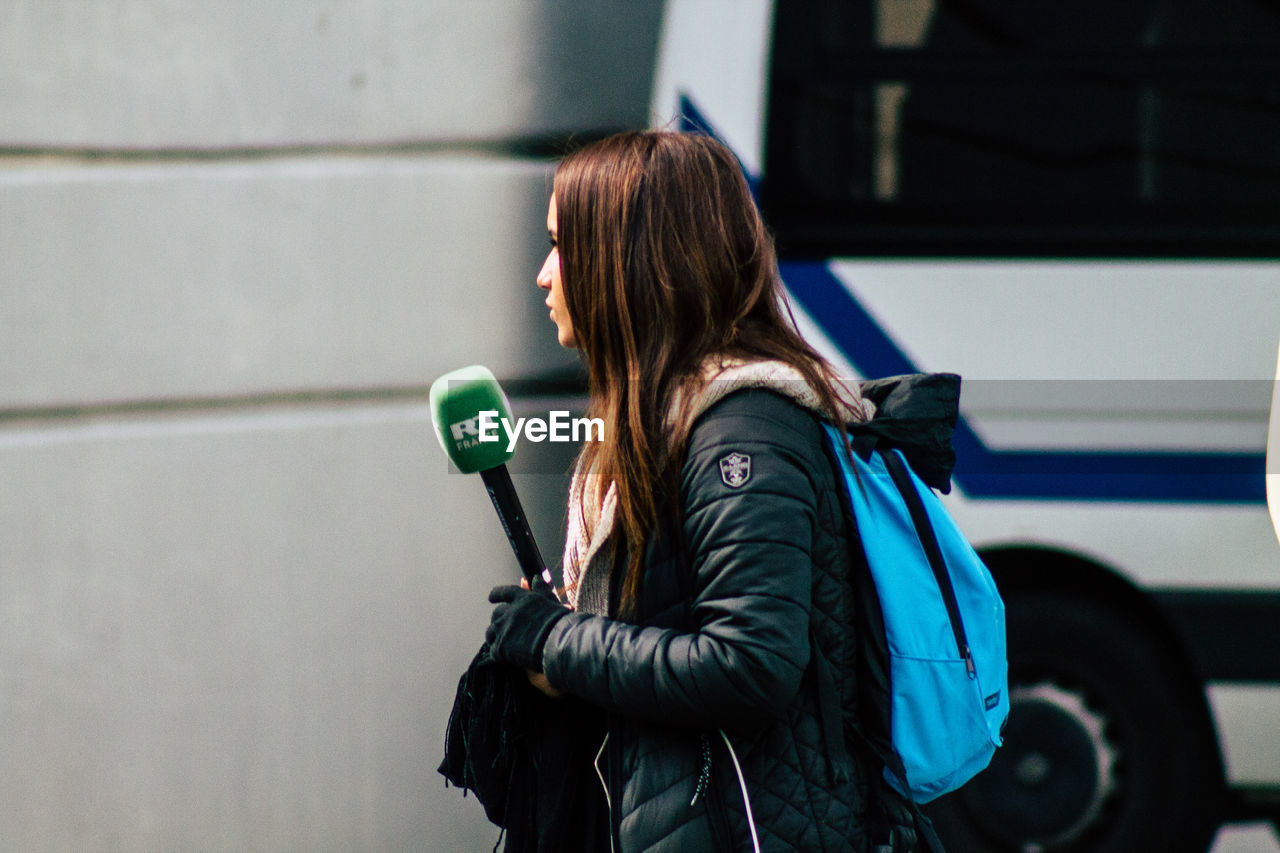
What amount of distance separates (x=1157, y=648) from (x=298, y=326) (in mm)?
2309

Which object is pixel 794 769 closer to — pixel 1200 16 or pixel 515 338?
pixel 515 338

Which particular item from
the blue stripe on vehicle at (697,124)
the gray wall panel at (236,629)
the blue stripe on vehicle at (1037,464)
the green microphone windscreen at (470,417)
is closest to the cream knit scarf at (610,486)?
the green microphone windscreen at (470,417)

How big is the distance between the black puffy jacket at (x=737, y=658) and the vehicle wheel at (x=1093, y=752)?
162 centimetres

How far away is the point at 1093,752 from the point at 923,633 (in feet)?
5.73

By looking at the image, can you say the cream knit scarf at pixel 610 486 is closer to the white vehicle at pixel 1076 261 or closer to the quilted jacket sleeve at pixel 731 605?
the quilted jacket sleeve at pixel 731 605

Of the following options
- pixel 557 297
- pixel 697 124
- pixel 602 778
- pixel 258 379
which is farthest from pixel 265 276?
pixel 602 778

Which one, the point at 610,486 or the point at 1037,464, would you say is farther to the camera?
the point at 1037,464

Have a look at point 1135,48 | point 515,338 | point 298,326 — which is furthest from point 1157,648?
point 298,326

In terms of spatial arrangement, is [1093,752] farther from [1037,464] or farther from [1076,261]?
[1076,261]

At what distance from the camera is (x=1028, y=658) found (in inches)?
114

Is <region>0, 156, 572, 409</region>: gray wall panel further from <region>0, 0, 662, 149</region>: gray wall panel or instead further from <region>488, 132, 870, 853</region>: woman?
A: <region>488, 132, 870, 853</region>: woman

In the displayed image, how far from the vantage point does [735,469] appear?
135cm

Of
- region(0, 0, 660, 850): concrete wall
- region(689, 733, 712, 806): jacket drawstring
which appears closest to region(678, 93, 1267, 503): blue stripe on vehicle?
region(0, 0, 660, 850): concrete wall

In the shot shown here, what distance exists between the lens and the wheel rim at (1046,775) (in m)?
2.90
